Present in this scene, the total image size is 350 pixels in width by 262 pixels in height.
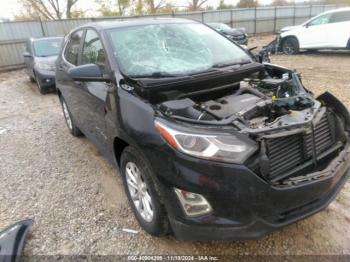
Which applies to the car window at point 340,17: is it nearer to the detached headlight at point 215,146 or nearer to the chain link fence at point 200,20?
the chain link fence at point 200,20

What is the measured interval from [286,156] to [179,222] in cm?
87

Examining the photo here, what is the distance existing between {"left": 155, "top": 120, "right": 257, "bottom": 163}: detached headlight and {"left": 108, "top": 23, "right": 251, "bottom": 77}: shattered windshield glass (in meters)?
0.97

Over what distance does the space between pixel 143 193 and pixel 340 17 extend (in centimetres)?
1102

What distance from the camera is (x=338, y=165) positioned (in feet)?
7.07

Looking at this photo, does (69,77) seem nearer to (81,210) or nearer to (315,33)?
(81,210)

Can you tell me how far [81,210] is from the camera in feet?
9.98

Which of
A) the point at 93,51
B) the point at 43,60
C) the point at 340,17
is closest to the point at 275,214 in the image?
the point at 93,51

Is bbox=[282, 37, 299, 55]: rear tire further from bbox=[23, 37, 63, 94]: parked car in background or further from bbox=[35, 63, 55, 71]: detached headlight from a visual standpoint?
bbox=[35, 63, 55, 71]: detached headlight

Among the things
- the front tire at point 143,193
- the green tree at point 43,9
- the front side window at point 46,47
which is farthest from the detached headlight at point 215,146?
the green tree at point 43,9

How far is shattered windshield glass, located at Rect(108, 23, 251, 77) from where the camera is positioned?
9.30 feet

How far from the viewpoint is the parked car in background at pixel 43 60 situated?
804 cm

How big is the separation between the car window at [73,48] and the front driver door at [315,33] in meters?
9.81

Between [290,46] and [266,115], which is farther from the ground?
[266,115]

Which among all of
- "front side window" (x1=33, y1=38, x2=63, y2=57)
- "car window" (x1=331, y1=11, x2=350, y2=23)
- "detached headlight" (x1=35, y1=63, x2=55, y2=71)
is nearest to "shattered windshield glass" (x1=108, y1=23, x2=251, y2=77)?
"detached headlight" (x1=35, y1=63, x2=55, y2=71)
